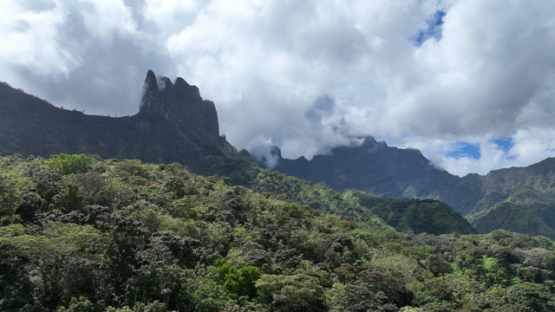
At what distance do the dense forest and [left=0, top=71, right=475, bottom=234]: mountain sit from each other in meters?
73.3

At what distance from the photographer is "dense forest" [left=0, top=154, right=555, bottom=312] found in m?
17.0

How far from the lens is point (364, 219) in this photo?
107 metres

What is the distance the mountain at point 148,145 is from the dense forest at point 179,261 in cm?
7333

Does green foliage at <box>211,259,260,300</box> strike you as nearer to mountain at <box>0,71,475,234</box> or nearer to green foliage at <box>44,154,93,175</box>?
green foliage at <box>44,154,93,175</box>

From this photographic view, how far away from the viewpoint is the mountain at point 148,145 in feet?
400

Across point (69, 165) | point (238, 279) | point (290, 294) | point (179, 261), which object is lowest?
point (290, 294)

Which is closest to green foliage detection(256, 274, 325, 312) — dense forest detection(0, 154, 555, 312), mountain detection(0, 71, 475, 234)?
dense forest detection(0, 154, 555, 312)

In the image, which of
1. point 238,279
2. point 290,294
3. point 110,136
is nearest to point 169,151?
point 110,136

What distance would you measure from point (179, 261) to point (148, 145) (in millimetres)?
162361

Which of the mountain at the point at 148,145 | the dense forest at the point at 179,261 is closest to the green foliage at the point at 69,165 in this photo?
the dense forest at the point at 179,261

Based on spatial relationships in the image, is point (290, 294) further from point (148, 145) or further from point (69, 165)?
point (148, 145)

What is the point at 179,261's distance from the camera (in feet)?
76.6

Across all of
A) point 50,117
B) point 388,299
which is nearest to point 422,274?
point 388,299

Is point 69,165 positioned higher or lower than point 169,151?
lower
